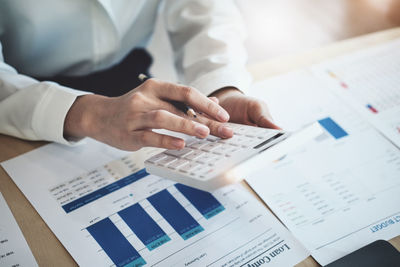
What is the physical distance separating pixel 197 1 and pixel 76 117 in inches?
18.6

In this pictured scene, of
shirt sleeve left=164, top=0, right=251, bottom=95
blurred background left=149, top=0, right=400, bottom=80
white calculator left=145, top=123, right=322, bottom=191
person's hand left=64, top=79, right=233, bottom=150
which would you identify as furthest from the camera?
blurred background left=149, top=0, right=400, bottom=80

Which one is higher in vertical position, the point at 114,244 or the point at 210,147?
the point at 210,147

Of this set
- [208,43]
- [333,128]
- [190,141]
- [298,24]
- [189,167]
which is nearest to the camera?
[189,167]

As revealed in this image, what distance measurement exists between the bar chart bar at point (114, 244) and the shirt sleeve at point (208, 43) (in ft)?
1.17

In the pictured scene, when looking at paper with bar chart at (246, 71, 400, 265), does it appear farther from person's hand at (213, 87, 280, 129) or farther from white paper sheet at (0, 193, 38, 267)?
white paper sheet at (0, 193, 38, 267)

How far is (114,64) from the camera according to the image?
108 centimetres

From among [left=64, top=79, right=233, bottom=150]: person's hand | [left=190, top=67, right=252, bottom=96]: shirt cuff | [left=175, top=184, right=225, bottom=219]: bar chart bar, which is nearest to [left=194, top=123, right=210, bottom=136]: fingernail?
[left=64, top=79, right=233, bottom=150]: person's hand

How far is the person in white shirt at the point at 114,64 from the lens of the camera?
655 millimetres

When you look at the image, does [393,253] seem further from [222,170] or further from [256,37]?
[256,37]

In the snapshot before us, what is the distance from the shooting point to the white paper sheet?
0.56m

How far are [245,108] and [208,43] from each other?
0.25 m

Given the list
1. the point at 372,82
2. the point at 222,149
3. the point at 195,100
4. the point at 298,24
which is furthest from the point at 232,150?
the point at 298,24

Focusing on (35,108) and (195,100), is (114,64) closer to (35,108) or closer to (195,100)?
(35,108)

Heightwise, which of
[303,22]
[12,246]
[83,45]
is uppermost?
[83,45]
